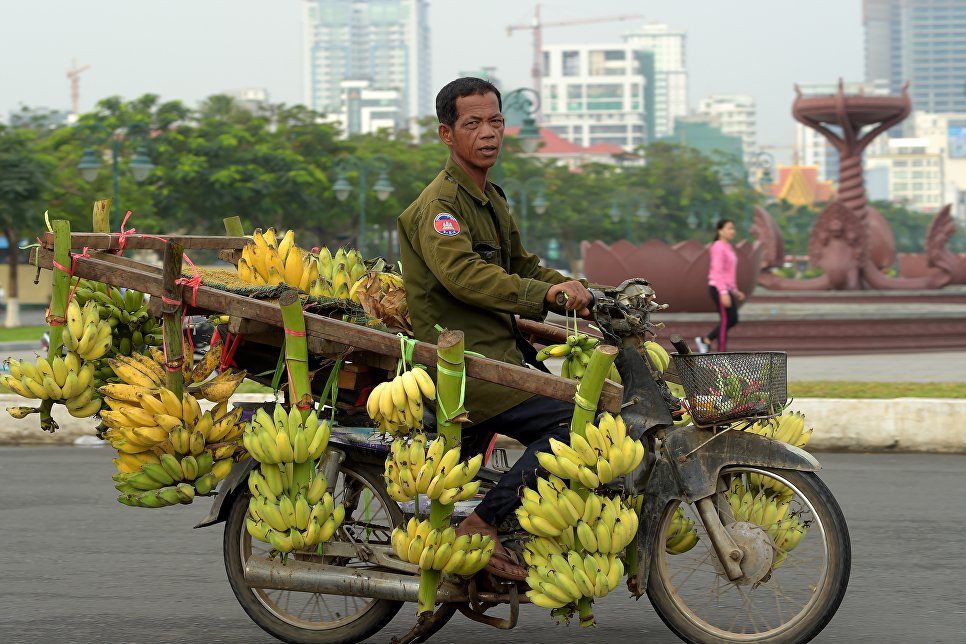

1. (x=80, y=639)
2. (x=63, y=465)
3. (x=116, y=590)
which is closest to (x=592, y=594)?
Answer: (x=80, y=639)

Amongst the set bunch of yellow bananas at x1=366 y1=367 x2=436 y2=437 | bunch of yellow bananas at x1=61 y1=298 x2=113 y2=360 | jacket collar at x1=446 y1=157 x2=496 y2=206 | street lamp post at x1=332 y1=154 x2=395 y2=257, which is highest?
street lamp post at x1=332 y1=154 x2=395 y2=257

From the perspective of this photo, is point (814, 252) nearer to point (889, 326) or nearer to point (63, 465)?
point (889, 326)

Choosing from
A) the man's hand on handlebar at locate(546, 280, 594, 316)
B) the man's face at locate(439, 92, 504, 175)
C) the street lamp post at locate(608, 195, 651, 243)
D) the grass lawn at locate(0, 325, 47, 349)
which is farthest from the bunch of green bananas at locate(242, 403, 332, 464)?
the street lamp post at locate(608, 195, 651, 243)

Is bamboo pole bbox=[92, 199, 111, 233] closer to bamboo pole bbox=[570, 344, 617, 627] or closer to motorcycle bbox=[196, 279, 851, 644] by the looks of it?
motorcycle bbox=[196, 279, 851, 644]

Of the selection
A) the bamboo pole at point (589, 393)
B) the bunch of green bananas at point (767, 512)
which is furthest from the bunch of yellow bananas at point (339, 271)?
the bunch of green bananas at point (767, 512)

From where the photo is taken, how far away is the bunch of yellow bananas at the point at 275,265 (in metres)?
4.53

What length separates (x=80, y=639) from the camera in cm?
458

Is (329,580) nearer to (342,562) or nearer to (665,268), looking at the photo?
(342,562)

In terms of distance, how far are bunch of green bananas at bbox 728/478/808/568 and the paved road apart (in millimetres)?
536

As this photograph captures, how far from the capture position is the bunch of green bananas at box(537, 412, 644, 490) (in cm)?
389

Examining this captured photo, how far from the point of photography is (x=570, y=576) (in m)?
3.93

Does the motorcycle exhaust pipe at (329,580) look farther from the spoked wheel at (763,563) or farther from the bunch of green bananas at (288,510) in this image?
the spoked wheel at (763,563)

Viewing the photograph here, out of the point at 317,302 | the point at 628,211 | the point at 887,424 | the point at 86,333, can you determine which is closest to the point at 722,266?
the point at 887,424

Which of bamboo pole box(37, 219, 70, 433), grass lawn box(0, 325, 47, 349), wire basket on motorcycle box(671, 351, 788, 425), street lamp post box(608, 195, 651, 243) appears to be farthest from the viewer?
street lamp post box(608, 195, 651, 243)
